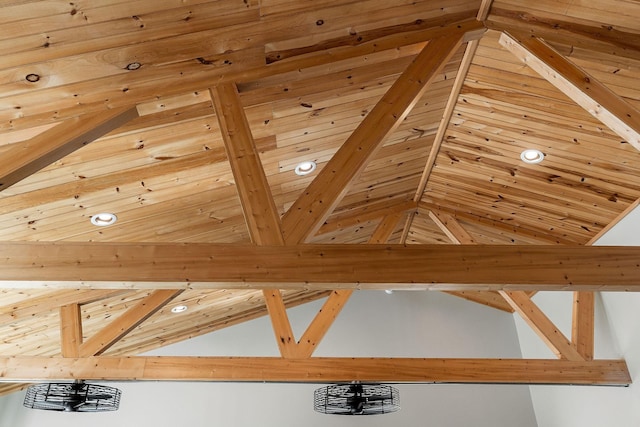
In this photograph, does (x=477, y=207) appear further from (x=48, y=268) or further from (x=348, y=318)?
(x=48, y=268)

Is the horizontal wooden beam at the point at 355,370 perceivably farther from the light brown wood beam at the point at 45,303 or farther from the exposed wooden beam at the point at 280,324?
the light brown wood beam at the point at 45,303

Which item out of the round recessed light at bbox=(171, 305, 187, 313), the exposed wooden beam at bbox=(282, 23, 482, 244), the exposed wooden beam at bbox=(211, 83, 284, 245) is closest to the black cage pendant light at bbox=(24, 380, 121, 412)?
the round recessed light at bbox=(171, 305, 187, 313)

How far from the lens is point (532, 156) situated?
167 inches

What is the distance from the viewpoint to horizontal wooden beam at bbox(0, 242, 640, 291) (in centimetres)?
233

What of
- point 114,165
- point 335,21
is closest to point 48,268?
point 114,165

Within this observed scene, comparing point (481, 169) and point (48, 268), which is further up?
point (481, 169)

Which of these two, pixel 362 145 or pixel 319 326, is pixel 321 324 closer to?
pixel 319 326

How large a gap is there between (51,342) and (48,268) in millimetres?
3763

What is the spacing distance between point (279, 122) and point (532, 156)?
214 centimetres

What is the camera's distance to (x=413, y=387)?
6.70 metres

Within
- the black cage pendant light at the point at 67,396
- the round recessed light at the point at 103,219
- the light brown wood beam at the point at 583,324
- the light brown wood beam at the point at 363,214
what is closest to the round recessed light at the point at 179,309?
the black cage pendant light at the point at 67,396

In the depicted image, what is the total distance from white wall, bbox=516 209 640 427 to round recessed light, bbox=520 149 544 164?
1.03 metres

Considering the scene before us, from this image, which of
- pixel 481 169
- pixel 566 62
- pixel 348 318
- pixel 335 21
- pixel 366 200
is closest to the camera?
pixel 335 21

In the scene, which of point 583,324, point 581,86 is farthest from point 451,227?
point 581,86
